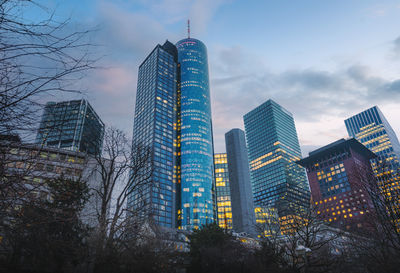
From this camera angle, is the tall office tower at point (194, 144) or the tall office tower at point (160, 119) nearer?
the tall office tower at point (160, 119)

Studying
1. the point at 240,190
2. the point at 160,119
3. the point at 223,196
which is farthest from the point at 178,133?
the point at 240,190

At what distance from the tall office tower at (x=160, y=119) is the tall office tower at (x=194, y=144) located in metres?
6.62

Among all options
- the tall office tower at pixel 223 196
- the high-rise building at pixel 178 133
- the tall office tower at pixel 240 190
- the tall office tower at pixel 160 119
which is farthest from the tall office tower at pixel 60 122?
the tall office tower at pixel 223 196

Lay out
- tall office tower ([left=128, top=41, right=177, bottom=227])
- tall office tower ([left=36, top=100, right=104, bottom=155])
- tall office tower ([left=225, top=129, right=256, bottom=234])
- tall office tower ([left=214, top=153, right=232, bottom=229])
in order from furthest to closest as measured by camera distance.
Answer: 1. tall office tower ([left=214, top=153, right=232, bottom=229])
2. tall office tower ([left=225, top=129, right=256, bottom=234])
3. tall office tower ([left=128, top=41, right=177, bottom=227])
4. tall office tower ([left=36, top=100, right=104, bottom=155])

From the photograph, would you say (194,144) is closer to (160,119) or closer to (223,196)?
(160,119)

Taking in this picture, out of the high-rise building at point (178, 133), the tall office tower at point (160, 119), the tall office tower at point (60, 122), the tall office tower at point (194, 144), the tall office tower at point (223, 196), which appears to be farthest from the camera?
the tall office tower at point (223, 196)

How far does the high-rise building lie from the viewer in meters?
145

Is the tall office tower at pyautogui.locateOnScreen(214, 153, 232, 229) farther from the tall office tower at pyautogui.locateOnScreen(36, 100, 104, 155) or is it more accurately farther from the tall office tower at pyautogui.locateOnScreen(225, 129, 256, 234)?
the tall office tower at pyautogui.locateOnScreen(36, 100, 104, 155)

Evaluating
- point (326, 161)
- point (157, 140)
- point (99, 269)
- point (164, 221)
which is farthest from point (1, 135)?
Result: point (326, 161)

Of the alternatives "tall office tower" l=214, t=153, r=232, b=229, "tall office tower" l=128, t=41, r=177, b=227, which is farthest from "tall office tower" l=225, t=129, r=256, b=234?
"tall office tower" l=128, t=41, r=177, b=227

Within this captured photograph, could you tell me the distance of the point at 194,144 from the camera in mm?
164125

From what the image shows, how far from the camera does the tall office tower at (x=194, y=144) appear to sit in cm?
14588

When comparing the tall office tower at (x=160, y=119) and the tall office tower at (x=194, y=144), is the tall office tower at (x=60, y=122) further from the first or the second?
the tall office tower at (x=194, y=144)

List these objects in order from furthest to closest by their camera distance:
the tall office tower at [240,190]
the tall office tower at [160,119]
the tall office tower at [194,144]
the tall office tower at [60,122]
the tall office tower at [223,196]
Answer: the tall office tower at [223,196], the tall office tower at [240,190], the tall office tower at [194,144], the tall office tower at [160,119], the tall office tower at [60,122]
